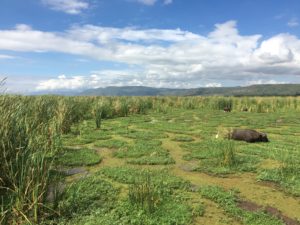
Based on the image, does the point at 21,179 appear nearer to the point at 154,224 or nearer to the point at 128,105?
the point at 154,224

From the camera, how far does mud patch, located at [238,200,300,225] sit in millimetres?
6014

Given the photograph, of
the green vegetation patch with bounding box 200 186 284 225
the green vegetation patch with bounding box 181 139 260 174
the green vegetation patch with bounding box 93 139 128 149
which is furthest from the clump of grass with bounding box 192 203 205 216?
the green vegetation patch with bounding box 93 139 128 149

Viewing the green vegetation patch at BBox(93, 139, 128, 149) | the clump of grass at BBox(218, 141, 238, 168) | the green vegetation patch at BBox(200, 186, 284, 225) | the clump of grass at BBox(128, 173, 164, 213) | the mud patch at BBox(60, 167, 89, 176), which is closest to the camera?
the green vegetation patch at BBox(200, 186, 284, 225)

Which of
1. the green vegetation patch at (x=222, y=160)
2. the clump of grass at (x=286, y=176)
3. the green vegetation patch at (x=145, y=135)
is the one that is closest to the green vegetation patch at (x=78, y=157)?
the green vegetation patch at (x=222, y=160)

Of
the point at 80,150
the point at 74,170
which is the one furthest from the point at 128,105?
the point at 74,170

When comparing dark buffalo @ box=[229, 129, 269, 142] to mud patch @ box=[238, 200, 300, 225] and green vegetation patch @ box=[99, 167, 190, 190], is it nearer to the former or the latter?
green vegetation patch @ box=[99, 167, 190, 190]

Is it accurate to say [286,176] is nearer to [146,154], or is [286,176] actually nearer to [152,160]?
[152,160]

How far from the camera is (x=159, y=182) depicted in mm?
7586

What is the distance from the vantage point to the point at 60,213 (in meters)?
5.77

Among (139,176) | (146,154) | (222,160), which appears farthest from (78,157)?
(222,160)

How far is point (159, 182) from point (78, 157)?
3516 millimetres

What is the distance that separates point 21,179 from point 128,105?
19331mm

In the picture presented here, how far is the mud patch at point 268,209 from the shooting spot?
6014 millimetres

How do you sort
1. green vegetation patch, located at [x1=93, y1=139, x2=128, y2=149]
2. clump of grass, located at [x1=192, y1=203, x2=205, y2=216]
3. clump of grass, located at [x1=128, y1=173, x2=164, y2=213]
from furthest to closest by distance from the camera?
green vegetation patch, located at [x1=93, y1=139, x2=128, y2=149]
clump of grass, located at [x1=192, y1=203, x2=205, y2=216]
clump of grass, located at [x1=128, y1=173, x2=164, y2=213]
